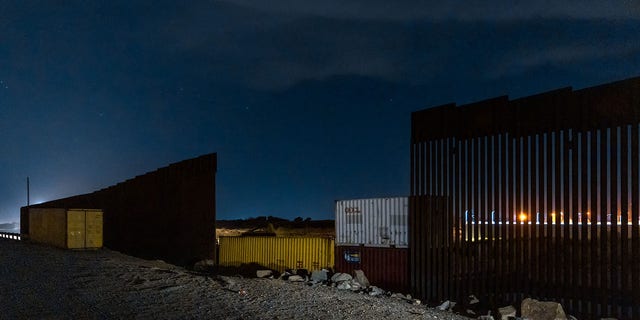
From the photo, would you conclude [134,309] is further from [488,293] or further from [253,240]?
[253,240]

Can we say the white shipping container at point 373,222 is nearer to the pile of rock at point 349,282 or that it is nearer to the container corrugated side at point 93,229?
the pile of rock at point 349,282

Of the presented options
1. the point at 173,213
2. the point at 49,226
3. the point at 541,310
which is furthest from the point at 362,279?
the point at 49,226

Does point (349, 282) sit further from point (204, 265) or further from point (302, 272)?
point (204, 265)

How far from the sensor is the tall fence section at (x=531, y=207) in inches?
694

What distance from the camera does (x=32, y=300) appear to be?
14828 millimetres

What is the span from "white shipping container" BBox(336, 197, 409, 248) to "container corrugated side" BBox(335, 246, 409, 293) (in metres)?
0.30

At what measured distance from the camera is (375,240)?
26641 mm

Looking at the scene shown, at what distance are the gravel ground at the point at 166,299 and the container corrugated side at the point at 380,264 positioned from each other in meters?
7.11

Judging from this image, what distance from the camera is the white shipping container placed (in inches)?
1002

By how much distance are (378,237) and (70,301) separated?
49.5ft

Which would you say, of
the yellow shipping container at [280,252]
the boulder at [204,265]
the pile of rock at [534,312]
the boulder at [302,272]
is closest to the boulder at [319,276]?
the yellow shipping container at [280,252]

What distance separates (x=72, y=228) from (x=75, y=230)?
0.22 m

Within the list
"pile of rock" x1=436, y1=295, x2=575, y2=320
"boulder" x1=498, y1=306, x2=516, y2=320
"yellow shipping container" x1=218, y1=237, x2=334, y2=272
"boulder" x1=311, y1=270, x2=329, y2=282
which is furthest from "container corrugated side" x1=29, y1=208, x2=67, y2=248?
"pile of rock" x1=436, y1=295, x2=575, y2=320

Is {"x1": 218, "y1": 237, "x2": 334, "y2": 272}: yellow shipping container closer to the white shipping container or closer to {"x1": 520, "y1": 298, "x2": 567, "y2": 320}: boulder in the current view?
the white shipping container
